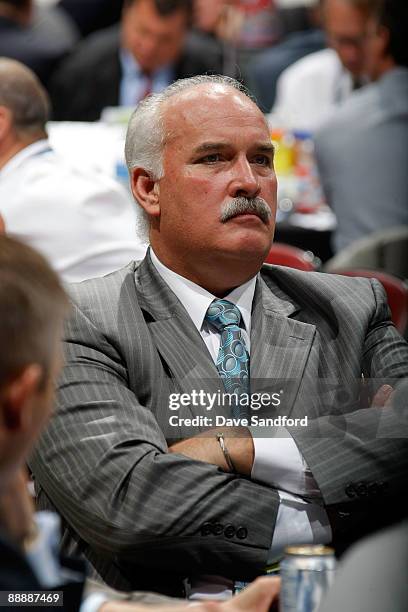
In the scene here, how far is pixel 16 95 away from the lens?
335 centimetres

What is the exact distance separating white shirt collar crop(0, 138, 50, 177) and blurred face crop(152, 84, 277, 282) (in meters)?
1.09

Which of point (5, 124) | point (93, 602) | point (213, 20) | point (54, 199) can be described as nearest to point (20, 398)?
point (93, 602)

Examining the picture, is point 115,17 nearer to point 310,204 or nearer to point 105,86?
Answer: point 105,86

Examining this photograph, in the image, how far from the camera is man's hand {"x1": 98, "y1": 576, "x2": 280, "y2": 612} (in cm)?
150

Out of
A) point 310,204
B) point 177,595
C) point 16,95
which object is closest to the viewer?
point 177,595

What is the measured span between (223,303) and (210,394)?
220 millimetres

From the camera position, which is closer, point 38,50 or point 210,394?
point 210,394

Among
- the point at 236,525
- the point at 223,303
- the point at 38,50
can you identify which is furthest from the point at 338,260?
the point at 38,50

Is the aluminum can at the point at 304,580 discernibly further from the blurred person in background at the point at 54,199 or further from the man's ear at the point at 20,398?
the blurred person in background at the point at 54,199

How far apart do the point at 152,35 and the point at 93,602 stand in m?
5.42

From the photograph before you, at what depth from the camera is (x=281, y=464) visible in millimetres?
1850

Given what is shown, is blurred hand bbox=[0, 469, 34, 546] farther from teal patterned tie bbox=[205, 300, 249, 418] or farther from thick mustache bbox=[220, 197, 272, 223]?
thick mustache bbox=[220, 197, 272, 223]

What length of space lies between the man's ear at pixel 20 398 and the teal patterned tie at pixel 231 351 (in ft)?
2.31

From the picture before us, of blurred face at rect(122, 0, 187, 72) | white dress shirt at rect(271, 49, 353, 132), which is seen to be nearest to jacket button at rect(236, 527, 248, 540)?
white dress shirt at rect(271, 49, 353, 132)
